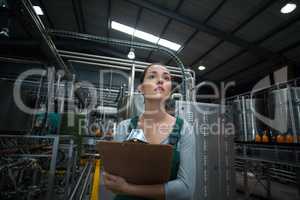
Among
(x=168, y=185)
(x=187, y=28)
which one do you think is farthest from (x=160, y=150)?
(x=187, y=28)

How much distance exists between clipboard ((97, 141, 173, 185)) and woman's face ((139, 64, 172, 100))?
36 cm

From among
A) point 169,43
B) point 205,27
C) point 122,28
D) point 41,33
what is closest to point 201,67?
point 169,43

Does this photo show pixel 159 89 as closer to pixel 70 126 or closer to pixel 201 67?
pixel 70 126

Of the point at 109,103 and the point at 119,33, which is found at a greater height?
the point at 119,33

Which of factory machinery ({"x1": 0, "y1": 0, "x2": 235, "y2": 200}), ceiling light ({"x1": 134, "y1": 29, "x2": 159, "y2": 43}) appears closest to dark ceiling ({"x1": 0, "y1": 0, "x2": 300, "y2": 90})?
ceiling light ({"x1": 134, "y1": 29, "x2": 159, "y2": 43})

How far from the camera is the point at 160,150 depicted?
2.14 feet

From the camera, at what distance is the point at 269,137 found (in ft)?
14.1

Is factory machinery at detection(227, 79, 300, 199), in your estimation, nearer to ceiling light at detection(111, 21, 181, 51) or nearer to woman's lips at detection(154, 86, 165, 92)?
ceiling light at detection(111, 21, 181, 51)

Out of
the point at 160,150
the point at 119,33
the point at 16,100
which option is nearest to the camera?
the point at 160,150

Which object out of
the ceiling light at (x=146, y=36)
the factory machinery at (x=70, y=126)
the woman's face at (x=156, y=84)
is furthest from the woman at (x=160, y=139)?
the ceiling light at (x=146, y=36)

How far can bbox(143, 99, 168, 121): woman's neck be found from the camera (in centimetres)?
98

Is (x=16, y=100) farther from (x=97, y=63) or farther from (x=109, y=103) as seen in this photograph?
(x=109, y=103)

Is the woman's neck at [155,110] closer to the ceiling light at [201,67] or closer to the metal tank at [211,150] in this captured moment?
the metal tank at [211,150]

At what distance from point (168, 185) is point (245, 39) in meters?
5.52
